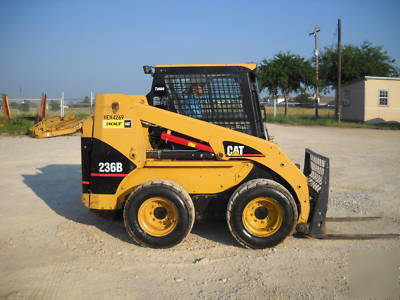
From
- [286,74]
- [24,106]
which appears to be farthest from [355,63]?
[24,106]

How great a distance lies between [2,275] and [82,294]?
1.00 m

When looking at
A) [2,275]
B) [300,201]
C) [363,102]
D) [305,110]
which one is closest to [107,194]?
[2,275]

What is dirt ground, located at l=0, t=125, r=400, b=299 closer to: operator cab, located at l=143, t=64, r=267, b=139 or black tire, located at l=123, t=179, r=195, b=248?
black tire, located at l=123, t=179, r=195, b=248

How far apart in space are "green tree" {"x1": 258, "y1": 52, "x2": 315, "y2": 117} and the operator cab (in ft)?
80.7

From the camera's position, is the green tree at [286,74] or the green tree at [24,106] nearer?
the green tree at [24,106]

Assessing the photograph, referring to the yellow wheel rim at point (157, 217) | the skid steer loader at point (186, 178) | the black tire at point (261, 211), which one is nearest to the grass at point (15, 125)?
the skid steer loader at point (186, 178)

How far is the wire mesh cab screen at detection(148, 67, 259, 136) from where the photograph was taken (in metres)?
4.84

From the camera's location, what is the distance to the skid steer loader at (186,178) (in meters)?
4.43

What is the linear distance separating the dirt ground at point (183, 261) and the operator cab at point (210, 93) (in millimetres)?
1530

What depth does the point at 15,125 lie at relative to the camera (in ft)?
60.2

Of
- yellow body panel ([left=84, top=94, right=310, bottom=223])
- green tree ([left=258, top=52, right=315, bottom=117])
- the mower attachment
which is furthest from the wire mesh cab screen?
green tree ([left=258, top=52, right=315, bottom=117])

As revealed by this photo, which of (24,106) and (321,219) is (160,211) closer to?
(321,219)

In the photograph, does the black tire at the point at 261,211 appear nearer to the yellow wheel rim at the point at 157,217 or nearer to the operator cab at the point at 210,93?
the yellow wheel rim at the point at 157,217

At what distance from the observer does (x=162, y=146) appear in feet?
15.9
